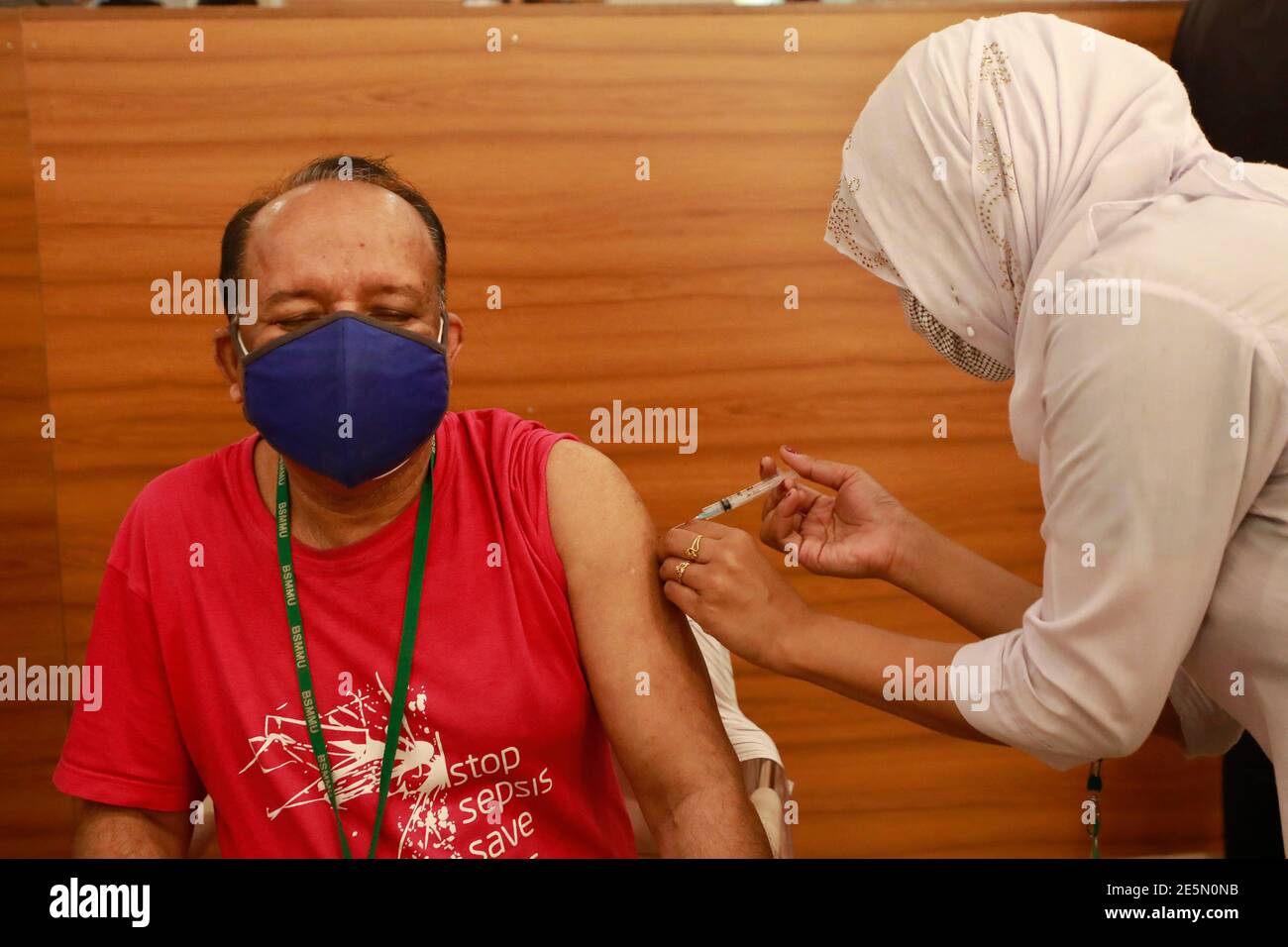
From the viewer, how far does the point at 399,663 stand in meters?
1.46

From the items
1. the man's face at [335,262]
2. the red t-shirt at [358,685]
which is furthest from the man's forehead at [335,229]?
the red t-shirt at [358,685]

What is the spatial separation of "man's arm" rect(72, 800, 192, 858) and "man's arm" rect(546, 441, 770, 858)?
604mm

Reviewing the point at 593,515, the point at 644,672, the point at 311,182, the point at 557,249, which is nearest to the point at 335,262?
the point at 311,182

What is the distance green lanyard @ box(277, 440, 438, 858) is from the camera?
145 cm

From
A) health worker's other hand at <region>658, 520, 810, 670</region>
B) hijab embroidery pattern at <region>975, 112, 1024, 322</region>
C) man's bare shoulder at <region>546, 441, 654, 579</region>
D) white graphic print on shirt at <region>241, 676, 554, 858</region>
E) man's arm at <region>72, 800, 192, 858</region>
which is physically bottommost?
man's arm at <region>72, 800, 192, 858</region>

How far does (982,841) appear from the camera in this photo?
258 centimetres

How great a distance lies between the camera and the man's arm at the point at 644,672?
1459 millimetres

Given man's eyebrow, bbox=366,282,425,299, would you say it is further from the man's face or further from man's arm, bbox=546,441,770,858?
man's arm, bbox=546,441,770,858

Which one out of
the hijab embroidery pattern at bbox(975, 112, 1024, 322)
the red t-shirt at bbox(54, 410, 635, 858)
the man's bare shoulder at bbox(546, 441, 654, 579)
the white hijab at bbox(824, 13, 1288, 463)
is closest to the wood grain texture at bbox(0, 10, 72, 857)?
the red t-shirt at bbox(54, 410, 635, 858)

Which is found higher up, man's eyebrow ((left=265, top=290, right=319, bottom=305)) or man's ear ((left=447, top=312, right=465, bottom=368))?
man's eyebrow ((left=265, top=290, right=319, bottom=305))

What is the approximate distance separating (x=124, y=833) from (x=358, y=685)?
0.37 meters

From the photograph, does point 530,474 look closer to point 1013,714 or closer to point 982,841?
point 1013,714
